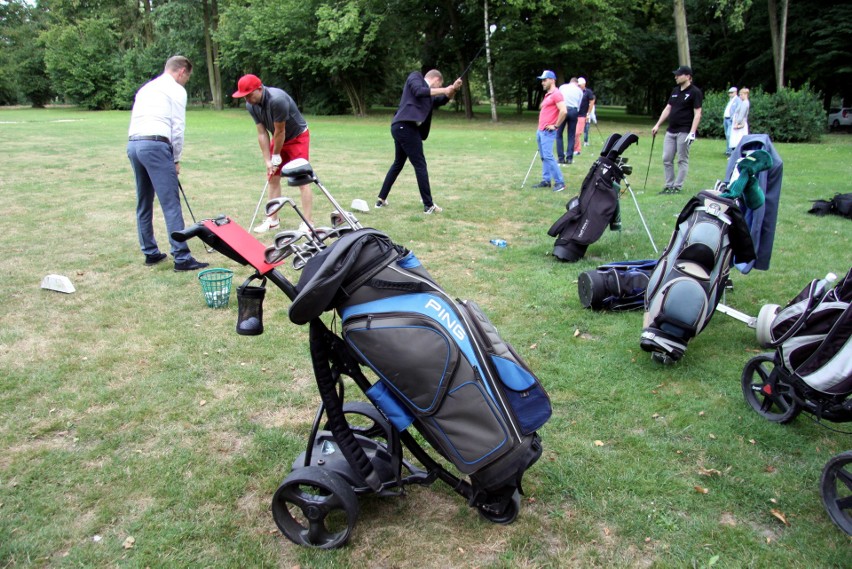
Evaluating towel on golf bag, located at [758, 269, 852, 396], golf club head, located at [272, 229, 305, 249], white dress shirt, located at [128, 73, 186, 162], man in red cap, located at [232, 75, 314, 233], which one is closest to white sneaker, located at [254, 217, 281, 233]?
man in red cap, located at [232, 75, 314, 233]

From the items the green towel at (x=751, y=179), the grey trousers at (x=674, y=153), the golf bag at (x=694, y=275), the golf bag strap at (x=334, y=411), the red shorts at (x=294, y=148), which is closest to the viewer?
the golf bag strap at (x=334, y=411)

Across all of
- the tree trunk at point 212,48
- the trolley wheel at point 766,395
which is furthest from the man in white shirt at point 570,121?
the tree trunk at point 212,48

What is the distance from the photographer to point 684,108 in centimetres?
973

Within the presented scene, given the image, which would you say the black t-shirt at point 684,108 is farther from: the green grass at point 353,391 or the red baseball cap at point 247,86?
the red baseball cap at point 247,86

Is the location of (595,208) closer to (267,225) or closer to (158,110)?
(267,225)

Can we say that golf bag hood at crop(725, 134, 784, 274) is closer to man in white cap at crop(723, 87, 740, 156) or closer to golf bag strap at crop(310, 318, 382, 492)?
golf bag strap at crop(310, 318, 382, 492)

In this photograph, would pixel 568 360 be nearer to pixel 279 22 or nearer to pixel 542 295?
pixel 542 295

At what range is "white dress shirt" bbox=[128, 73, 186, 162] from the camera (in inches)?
223

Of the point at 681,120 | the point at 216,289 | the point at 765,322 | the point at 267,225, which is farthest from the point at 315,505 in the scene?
the point at 681,120

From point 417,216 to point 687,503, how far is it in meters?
5.97

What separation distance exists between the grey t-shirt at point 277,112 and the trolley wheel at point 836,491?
19.1ft

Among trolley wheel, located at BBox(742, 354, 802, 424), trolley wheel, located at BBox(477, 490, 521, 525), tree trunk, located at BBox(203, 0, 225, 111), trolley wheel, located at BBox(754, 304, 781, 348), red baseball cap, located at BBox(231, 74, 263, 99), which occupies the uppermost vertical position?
tree trunk, located at BBox(203, 0, 225, 111)

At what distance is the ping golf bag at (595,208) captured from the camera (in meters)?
6.09

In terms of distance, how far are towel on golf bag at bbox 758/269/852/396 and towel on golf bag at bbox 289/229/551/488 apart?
1.51m
